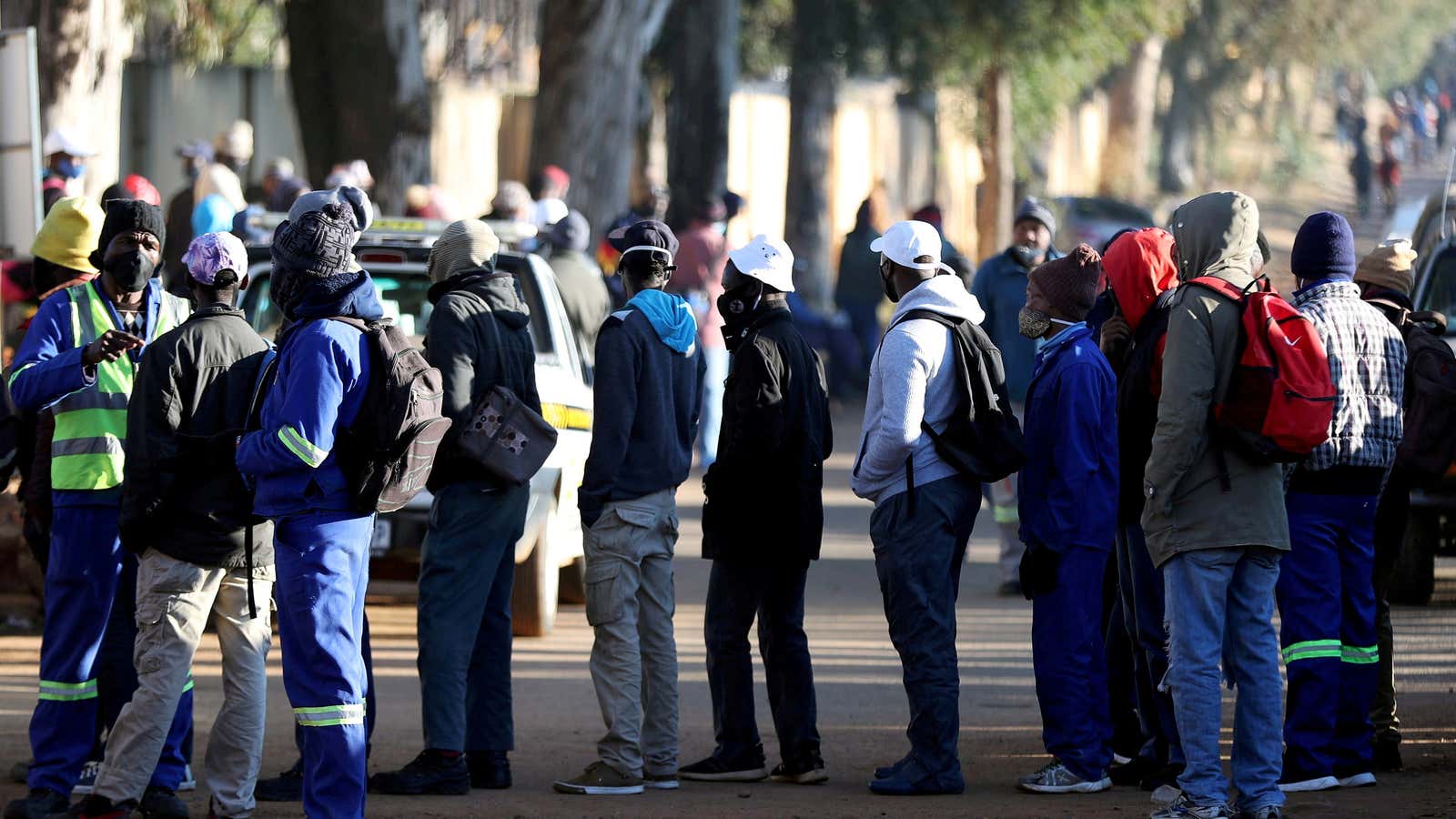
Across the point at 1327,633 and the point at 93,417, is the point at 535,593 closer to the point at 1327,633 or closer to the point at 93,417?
the point at 93,417

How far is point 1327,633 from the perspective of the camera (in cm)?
744

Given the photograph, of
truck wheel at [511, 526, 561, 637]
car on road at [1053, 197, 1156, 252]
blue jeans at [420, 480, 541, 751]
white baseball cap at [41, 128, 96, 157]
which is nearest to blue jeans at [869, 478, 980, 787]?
blue jeans at [420, 480, 541, 751]

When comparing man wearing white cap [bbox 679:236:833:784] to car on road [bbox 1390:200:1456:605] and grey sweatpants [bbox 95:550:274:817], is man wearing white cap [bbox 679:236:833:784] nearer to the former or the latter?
grey sweatpants [bbox 95:550:274:817]

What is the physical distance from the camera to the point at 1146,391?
285 inches

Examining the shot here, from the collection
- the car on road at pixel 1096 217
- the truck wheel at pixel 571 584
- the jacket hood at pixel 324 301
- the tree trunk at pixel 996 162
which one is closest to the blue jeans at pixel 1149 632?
the jacket hood at pixel 324 301

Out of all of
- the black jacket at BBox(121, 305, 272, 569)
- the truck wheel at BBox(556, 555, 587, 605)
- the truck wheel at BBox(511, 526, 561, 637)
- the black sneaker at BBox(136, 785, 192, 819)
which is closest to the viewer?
the black jacket at BBox(121, 305, 272, 569)

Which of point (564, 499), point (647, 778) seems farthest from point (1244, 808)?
point (564, 499)

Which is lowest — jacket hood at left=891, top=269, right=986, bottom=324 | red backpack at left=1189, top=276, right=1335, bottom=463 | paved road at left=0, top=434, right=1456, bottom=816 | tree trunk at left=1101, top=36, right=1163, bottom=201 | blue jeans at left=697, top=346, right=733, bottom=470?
paved road at left=0, top=434, right=1456, bottom=816

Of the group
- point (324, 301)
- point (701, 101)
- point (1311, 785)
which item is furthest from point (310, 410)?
point (701, 101)

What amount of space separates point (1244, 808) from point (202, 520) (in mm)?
3445

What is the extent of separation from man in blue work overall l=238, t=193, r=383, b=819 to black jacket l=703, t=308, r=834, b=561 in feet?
5.43

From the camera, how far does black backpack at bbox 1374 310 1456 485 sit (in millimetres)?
8344

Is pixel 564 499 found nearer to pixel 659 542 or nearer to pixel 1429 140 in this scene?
pixel 659 542

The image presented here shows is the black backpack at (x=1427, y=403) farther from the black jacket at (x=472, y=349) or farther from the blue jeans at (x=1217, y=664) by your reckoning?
the black jacket at (x=472, y=349)
